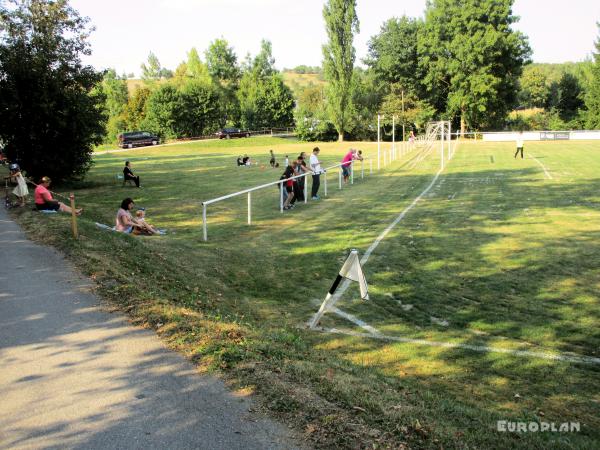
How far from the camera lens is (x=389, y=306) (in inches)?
324

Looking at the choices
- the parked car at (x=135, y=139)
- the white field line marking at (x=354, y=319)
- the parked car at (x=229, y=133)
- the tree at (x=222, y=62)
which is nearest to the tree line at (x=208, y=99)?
the tree at (x=222, y=62)

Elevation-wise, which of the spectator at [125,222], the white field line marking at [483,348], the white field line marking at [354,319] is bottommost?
the white field line marking at [483,348]

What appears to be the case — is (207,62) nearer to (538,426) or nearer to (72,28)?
(72,28)

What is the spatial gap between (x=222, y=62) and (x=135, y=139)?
3250cm

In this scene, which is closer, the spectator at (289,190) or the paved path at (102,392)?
the paved path at (102,392)

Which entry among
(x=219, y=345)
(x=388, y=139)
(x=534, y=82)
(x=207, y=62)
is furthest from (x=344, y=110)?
(x=219, y=345)

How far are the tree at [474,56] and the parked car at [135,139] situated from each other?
37.1 m

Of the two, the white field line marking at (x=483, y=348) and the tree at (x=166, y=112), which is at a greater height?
the tree at (x=166, y=112)

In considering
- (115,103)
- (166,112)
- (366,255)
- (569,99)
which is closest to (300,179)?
(366,255)

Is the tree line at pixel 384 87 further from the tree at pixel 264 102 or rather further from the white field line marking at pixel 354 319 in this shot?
the white field line marking at pixel 354 319

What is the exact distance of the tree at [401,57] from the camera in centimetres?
7388

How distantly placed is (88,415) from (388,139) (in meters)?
76.5

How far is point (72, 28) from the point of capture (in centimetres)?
2259

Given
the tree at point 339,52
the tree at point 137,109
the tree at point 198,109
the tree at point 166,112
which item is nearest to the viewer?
the tree at point 339,52
